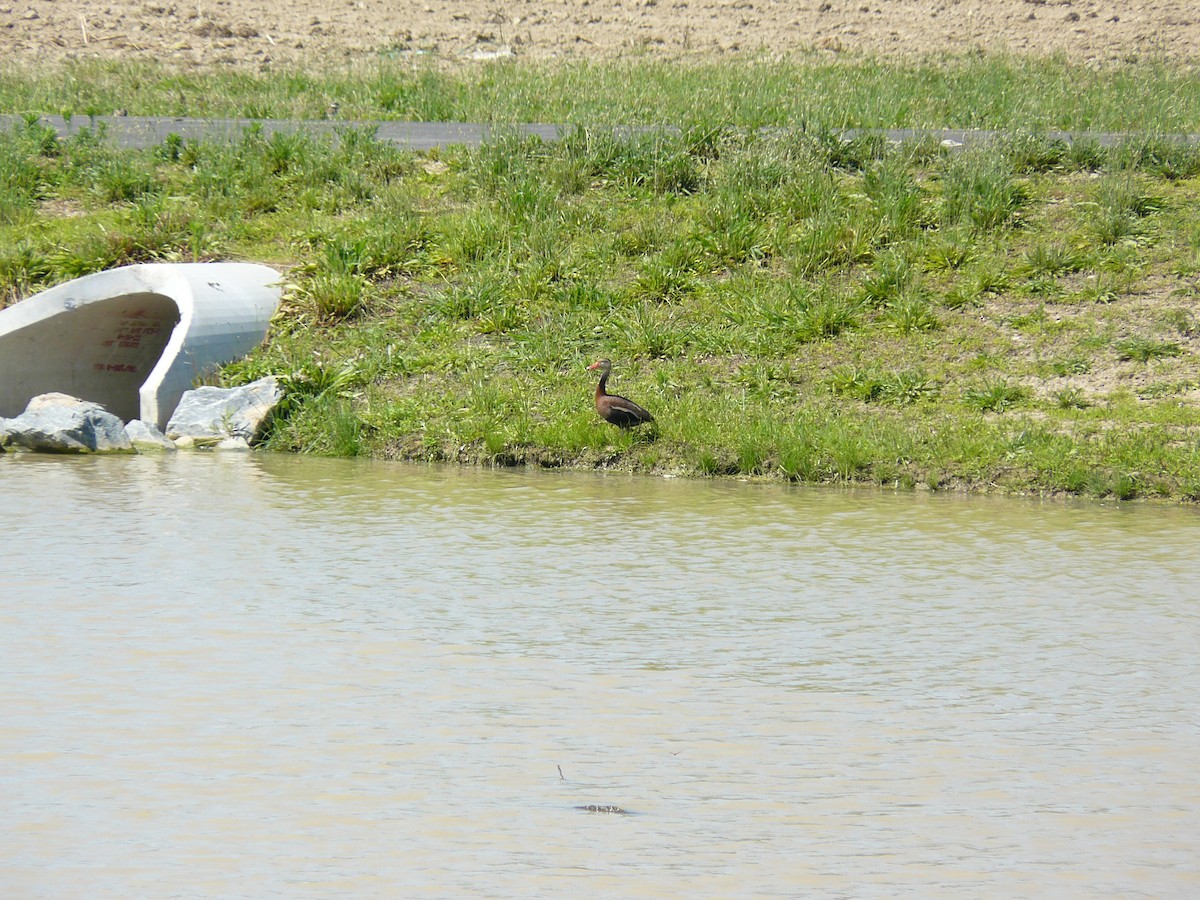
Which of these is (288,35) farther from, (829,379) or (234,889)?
(234,889)

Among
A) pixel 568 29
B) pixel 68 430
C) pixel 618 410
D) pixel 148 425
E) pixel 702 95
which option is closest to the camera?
pixel 618 410

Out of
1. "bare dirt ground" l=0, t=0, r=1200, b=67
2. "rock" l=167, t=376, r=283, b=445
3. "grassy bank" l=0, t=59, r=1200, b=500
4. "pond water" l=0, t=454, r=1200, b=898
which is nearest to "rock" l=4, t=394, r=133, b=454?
"rock" l=167, t=376, r=283, b=445

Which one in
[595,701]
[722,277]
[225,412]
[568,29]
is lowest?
[595,701]

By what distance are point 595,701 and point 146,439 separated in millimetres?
8819

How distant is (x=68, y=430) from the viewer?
44.2 ft

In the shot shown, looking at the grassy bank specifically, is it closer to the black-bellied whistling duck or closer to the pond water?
the black-bellied whistling duck

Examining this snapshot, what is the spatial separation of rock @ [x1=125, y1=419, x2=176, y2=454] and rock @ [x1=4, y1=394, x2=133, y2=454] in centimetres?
7

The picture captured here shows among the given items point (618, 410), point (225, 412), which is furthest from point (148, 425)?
point (618, 410)

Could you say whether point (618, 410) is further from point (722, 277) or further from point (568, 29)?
point (568, 29)

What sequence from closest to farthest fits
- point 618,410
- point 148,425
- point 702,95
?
1. point 618,410
2. point 148,425
3. point 702,95

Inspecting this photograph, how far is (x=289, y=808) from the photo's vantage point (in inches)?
196

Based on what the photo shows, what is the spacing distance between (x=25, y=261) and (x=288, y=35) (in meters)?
17.5

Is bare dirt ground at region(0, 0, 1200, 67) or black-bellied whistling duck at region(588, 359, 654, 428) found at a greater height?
bare dirt ground at region(0, 0, 1200, 67)

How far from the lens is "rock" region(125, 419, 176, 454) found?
543 inches
